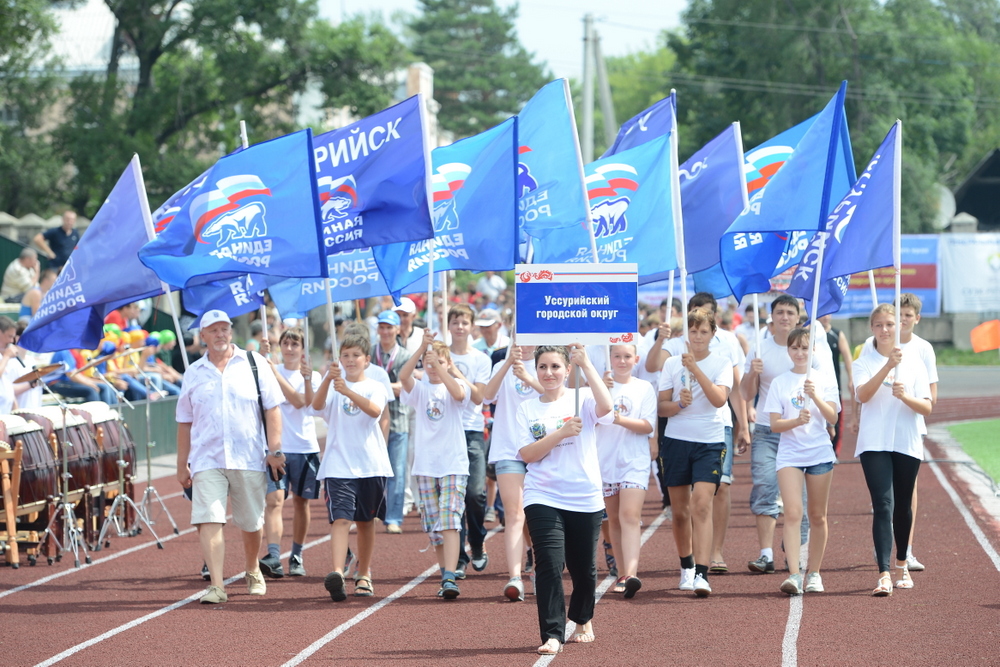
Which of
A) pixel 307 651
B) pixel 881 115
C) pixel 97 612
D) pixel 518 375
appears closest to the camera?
pixel 307 651

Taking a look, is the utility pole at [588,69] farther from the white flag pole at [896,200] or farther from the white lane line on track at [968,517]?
the white flag pole at [896,200]

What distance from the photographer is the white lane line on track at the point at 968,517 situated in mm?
10523

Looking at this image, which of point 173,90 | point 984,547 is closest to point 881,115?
point 173,90

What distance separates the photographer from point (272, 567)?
33.9 ft

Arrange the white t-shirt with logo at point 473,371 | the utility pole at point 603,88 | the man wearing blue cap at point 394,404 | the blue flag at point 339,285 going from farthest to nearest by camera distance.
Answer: the utility pole at point 603,88 → the man wearing blue cap at point 394,404 → the blue flag at point 339,285 → the white t-shirt with logo at point 473,371

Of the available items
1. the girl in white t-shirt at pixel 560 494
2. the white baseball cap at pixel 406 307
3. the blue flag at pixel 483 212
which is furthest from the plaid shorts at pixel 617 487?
the white baseball cap at pixel 406 307

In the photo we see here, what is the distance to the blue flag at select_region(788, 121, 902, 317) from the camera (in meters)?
9.45

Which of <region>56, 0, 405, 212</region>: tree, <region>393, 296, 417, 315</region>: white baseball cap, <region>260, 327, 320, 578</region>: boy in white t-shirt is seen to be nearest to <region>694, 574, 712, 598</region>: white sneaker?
<region>260, 327, 320, 578</region>: boy in white t-shirt

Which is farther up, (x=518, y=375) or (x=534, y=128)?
(x=534, y=128)

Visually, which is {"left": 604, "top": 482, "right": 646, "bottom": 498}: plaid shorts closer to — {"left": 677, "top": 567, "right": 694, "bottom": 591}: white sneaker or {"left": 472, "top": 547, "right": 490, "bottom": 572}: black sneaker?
{"left": 677, "top": 567, "right": 694, "bottom": 591}: white sneaker

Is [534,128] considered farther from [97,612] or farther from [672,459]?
[97,612]

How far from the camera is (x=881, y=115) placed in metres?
41.3

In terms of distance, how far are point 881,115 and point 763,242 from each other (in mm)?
32917

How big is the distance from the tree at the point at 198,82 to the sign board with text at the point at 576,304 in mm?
21906
